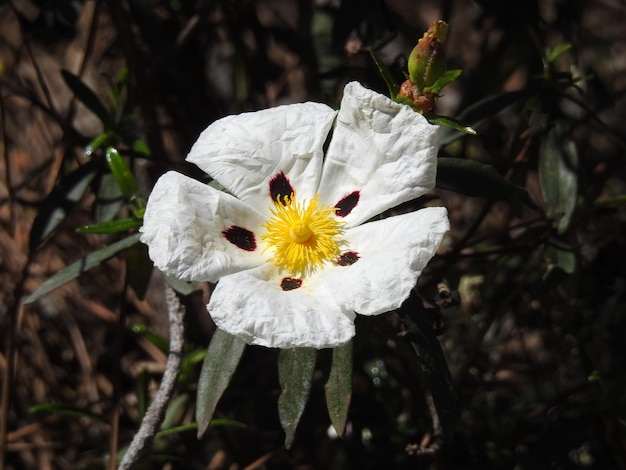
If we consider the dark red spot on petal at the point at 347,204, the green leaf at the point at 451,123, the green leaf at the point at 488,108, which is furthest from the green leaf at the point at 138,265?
the green leaf at the point at 488,108

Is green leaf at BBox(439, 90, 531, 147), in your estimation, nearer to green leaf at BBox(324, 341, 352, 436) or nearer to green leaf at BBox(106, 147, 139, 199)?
green leaf at BBox(324, 341, 352, 436)

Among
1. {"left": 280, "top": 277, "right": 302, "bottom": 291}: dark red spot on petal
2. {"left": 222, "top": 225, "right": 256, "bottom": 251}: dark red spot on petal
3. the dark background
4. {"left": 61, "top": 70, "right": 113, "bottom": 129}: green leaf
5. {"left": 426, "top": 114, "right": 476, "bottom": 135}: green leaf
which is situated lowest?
the dark background

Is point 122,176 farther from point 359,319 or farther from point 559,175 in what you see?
point 559,175

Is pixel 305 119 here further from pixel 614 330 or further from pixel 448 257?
pixel 614 330

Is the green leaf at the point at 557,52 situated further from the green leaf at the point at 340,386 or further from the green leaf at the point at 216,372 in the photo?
the green leaf at the point at 216,372

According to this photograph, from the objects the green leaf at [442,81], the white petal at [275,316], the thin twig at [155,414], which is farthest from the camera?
the thin twig at [155,414]

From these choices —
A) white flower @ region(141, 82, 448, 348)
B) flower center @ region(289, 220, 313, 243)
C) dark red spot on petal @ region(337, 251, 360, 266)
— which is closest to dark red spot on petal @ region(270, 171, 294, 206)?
white flower @ region(141, 82, 448, 348)

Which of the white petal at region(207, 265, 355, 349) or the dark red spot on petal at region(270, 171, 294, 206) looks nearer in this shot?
the white petal at region(207, 265, 355, 349)
